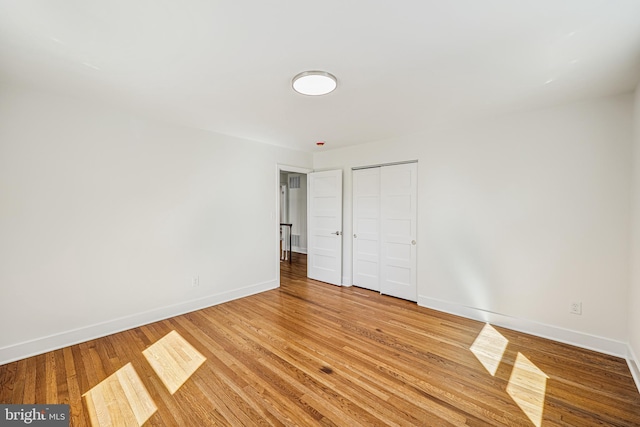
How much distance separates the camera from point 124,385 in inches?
80.2

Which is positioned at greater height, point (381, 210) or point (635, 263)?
point (381, 210)

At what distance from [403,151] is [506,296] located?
225 centimetres

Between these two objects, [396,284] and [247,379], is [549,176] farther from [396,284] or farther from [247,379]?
[247,379]

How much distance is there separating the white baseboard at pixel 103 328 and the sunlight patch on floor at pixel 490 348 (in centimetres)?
312

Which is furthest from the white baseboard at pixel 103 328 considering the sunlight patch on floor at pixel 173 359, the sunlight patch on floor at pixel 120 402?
the sunlight patch on floor at pixel 120 402

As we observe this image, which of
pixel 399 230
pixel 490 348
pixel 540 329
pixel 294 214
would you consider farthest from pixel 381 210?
pixel 294 214

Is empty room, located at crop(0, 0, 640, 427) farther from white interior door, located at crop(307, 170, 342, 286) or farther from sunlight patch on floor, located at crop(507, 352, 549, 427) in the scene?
white interior door, located at crop(307, 170, 342, 286)

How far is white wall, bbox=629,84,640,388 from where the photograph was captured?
2139mm

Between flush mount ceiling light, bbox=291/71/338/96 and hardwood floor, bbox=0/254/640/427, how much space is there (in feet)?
7.80

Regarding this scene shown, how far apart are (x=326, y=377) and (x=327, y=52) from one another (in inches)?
96.5

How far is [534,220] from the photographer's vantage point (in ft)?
9.40

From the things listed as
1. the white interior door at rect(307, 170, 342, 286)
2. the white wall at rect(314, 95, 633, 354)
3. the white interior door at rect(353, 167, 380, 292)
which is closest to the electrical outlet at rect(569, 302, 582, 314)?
the white wall at rect(314, 95, 633, 354)

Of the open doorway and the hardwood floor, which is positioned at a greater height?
the open doorway

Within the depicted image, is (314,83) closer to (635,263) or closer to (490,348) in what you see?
(490,348)
